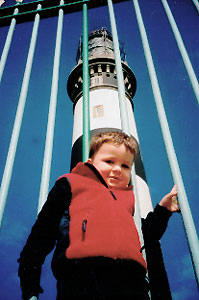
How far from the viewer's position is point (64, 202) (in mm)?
1065

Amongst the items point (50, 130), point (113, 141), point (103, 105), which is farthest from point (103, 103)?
point (113, 141)

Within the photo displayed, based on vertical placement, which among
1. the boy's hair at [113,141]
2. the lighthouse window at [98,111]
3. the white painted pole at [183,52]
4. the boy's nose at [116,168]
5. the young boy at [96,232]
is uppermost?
the lighthouse window at [98,111]

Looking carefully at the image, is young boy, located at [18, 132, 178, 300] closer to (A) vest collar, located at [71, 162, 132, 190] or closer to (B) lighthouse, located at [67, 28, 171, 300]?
(A) vest collar, located at [71, 162, 132, 190]

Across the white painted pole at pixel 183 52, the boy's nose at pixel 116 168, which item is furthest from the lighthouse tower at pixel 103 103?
the boy's nose at pixel 116 168

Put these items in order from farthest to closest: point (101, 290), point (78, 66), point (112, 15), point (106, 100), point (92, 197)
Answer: point (78, 66), point (106, 100), point (112, 15), point (92, 197), point (101, 290)

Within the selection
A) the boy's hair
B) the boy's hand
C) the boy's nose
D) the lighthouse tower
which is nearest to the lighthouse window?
the lighthouse tower

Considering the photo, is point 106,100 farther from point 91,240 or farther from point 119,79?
point 91,240

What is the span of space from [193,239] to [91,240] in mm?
383

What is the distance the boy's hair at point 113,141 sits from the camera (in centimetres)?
120

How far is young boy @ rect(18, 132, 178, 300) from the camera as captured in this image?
2.69 ft

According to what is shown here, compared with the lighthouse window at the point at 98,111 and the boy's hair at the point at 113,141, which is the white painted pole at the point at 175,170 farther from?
the lighthouse window at the point at 98,111

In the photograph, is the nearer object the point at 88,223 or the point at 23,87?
the point at 88,223

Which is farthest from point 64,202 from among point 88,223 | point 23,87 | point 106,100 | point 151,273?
point 106,100

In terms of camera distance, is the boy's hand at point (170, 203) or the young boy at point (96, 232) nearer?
the young boy at point (96, 232)
